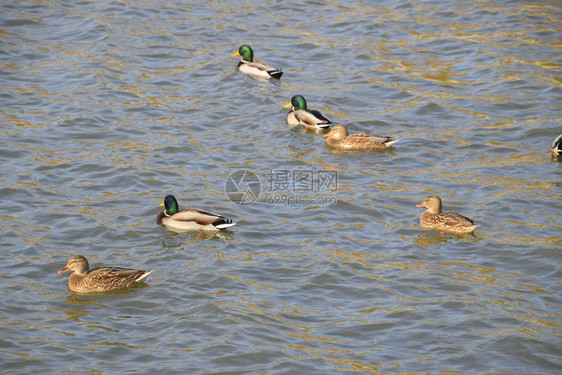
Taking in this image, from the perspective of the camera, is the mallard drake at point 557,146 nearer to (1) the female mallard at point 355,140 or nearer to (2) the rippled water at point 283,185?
(2) the rippled water at point 283,185

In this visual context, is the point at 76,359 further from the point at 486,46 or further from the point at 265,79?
the point at 486,46

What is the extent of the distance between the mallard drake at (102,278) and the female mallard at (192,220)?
1.52 m

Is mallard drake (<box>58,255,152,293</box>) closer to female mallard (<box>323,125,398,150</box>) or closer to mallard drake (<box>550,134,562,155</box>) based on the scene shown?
female mallard (<box>323,125,398,150</box>)

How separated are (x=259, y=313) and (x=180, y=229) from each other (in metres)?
2.36

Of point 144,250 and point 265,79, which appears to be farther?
point 265,79

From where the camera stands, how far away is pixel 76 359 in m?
7.59

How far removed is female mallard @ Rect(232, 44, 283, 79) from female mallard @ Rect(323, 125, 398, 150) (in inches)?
133

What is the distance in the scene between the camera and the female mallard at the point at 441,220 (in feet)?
33.5

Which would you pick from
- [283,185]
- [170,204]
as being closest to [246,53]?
[283,185]

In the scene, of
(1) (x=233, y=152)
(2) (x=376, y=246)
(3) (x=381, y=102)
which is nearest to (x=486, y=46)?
(3) (x=381, y=102)

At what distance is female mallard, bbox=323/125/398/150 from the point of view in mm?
13062

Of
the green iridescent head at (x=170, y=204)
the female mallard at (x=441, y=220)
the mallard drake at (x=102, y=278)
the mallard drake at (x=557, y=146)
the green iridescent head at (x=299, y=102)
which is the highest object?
the green iridescent head at (x=299, y=102)

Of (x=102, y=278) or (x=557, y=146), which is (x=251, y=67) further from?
(x=102, y=278)

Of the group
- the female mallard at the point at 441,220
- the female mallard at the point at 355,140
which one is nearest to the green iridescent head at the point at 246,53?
the female mallard at the point at 355,140
